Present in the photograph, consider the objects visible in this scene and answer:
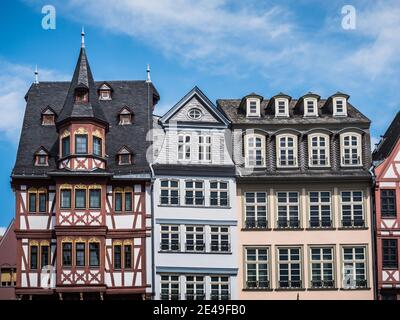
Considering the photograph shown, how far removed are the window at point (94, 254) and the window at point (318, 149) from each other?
10032mm

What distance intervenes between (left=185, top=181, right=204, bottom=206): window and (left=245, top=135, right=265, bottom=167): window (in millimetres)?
2463

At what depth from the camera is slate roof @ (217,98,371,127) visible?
144 ft

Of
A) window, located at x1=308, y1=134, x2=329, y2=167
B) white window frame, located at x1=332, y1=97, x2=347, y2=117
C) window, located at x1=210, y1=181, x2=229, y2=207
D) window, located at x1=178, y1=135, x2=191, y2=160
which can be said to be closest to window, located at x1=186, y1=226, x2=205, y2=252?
window, located at x1=210, y1=181, x2=229, y2=207

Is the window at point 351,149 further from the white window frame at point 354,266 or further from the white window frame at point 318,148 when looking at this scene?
the white window frame at point 354,266

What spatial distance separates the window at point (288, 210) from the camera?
4300 centimetres

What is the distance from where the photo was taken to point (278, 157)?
43.6 meters

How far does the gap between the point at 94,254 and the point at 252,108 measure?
9.69 metres

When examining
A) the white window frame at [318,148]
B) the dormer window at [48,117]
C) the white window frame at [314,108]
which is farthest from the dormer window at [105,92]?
the white window frame at [318,148]

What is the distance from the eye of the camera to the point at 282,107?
146ft

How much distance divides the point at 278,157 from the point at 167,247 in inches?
250

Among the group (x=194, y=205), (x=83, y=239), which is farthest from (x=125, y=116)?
(x=83, y=239)
